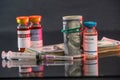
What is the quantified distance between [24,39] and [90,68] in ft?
1.02

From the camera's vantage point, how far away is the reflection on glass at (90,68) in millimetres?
1265

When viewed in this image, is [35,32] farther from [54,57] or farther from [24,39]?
[54,57]

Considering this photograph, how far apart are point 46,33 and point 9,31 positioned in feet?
0.71

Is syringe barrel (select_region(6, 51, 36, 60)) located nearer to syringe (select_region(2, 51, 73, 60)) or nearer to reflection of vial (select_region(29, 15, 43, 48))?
syringe (select_region(2, 51, 73, 60))

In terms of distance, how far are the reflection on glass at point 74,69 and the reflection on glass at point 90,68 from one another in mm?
17

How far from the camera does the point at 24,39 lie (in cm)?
152

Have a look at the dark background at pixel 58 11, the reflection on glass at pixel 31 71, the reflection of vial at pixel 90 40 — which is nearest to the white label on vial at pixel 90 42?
the reflection of vial at pixel 90 40

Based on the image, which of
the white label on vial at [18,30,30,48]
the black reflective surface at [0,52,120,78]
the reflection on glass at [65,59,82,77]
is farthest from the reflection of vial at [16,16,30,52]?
the reflection on glass at [65,59,82,77]

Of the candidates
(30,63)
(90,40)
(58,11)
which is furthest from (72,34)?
(58,11)

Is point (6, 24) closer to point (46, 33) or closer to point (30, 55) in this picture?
point (46, 33)

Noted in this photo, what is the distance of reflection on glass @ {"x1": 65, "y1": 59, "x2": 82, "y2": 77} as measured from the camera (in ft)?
4.12

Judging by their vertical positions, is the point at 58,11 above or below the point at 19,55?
above

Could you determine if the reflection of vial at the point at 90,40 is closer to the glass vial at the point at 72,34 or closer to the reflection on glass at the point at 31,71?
the glass vial at the point at 72,34

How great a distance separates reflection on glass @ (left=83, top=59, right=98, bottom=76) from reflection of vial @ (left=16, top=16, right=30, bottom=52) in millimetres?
258
